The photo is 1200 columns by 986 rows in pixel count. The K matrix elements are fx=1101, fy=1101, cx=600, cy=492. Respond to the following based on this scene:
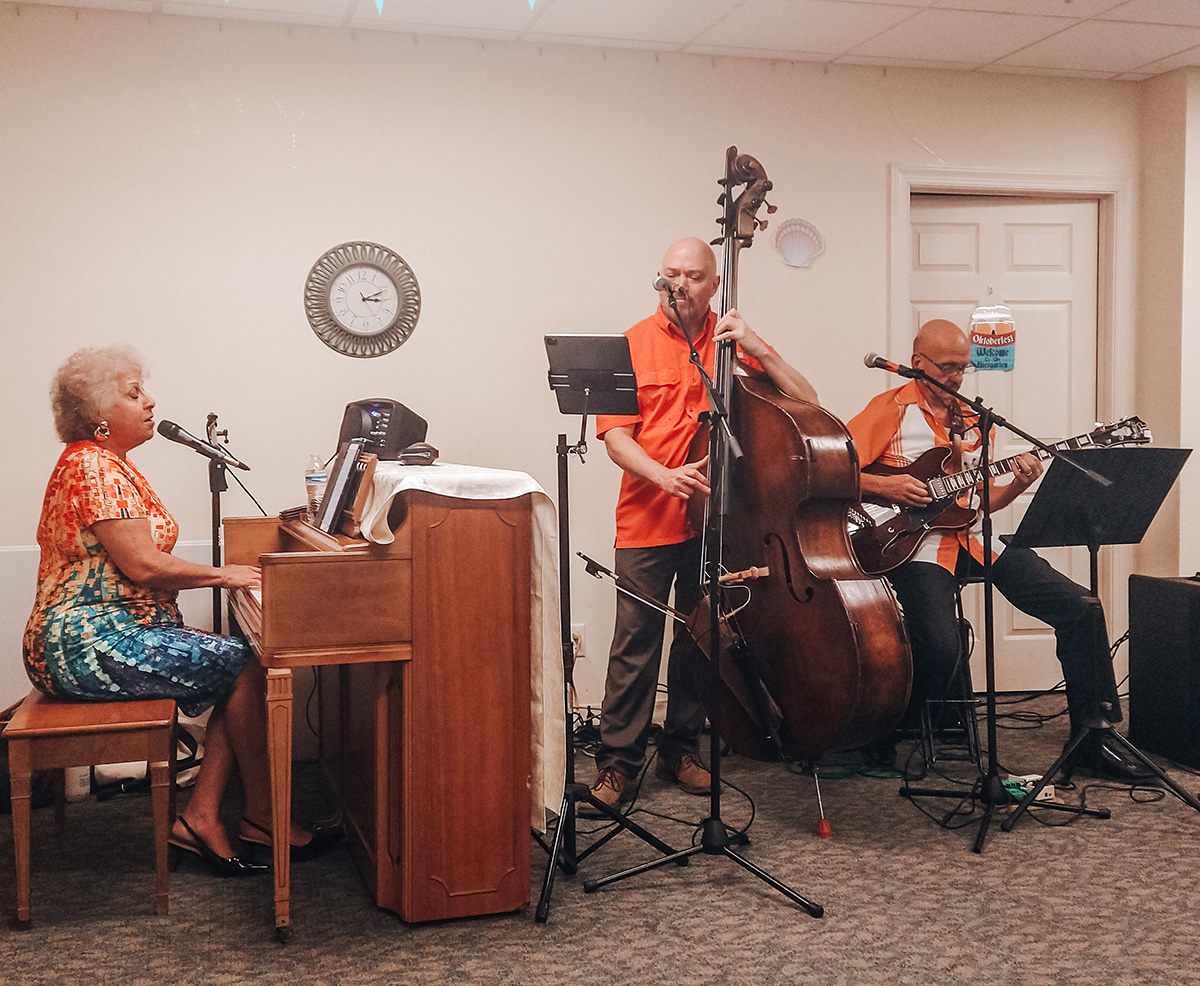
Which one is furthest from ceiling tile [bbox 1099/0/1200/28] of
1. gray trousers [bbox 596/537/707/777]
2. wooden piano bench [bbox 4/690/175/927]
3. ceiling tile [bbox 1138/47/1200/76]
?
wooden piano bench [bbox 4/690/175/927]

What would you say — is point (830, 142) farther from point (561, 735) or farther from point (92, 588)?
point (92, 588)

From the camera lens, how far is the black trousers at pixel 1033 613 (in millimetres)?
3371

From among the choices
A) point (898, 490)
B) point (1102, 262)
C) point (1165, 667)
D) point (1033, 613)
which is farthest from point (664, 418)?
point (1102, 262)

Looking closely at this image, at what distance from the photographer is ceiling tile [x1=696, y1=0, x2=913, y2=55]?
370 centimetres

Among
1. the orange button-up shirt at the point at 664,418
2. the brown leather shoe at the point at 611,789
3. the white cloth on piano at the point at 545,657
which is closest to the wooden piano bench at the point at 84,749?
the white cloth on piano at the point at 545,657

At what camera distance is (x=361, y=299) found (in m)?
3.85

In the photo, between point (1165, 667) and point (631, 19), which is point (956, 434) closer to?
point (1165, 667)

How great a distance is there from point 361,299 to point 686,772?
1946 millimetres

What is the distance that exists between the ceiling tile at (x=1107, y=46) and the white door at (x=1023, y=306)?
54 centimetres

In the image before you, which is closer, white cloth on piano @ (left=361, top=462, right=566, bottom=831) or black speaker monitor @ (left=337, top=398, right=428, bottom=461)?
white cloth on piano @ (left=361, top=462, right=566, bottom=831)

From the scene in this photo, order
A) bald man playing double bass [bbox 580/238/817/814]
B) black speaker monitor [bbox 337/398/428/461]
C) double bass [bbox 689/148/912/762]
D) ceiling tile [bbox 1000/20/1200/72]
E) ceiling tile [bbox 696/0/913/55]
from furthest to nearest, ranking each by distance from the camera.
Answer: ceiling tile [bbox 1000/20/1200/72] < ceiling tile [bbox 696/0/913/55] < black speaker monitor [bbox 337/398/428/461] < bald man playing double bass [bbox 580/238/817/814] < double bass [bbox 689/148/912/762]

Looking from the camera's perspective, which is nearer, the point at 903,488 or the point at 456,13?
the point at 903,488

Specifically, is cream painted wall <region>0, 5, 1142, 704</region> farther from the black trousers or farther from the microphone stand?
the microphone stand

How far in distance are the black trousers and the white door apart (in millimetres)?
973
